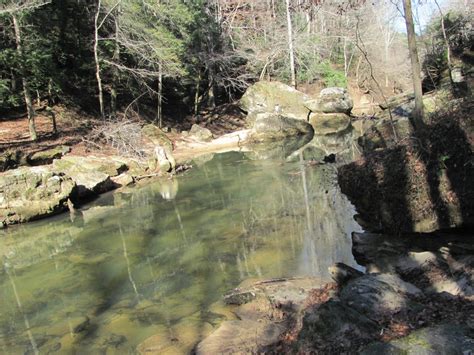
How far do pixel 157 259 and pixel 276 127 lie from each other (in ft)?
61.7

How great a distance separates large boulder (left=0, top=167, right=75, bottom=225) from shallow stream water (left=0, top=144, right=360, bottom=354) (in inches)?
19.3

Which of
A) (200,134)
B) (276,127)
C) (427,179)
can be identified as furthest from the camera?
(276,127)

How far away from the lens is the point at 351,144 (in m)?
20.8

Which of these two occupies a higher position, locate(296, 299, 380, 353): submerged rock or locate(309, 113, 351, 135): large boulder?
locate(309, 113, 351, 135): large boulder

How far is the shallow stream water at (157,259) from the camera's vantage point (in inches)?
261

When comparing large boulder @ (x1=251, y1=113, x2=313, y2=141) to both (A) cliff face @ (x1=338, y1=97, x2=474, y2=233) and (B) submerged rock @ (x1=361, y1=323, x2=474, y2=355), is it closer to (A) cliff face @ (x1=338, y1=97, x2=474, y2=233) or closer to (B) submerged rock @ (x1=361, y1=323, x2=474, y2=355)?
(A) cliff face @ (x1=338, y1=97, x2=474, y2=233)

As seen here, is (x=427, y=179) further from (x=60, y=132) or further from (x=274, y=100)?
(x=274, y=100)

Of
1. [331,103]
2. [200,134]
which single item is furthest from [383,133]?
[331,103]

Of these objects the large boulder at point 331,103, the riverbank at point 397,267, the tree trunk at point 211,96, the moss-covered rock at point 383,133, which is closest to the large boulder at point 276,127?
the large boulder at point 331,103

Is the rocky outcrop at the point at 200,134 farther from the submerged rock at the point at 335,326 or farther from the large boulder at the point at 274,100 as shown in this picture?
the submerged rock at the point at 335,326

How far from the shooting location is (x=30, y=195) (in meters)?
13.4

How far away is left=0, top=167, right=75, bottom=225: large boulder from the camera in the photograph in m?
13.0

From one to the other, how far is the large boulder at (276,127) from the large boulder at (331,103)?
1.98 metres

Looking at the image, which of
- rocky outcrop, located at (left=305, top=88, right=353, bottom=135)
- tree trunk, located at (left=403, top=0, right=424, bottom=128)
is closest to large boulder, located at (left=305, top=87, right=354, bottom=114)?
rocky outcrop, located at (left=305, top=88, right=353, bottom=135)
